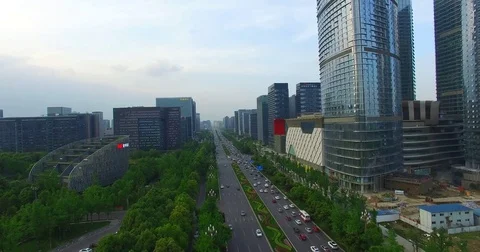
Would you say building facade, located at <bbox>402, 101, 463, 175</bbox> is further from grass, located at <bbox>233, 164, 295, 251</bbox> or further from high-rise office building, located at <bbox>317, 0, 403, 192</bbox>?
grass, located at <bbox>233, 164, 295, 251</bbox>

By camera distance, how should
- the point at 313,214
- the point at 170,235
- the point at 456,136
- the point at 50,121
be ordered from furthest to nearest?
the point at 50,121 → the point at 456,136 → the point at 313,214 → the point at 170,235

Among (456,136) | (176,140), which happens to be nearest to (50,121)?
(176,140)

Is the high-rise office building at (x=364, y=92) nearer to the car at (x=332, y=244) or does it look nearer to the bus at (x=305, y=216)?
the bus at (x=305, y=216)

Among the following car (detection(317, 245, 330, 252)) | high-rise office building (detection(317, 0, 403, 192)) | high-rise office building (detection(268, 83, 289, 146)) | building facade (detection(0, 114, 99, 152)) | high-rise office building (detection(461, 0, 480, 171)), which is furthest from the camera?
high-rise office building (detection(268, 83, 289, 146))

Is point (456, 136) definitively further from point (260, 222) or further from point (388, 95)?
point (260, 222)

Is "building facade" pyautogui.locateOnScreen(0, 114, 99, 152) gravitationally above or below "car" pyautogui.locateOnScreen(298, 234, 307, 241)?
above

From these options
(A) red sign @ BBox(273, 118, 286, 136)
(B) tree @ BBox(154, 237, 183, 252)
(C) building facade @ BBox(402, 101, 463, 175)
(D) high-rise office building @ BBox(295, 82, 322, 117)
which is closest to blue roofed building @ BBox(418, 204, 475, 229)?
(B) tree @ BBox(154, 237, 183, 252)

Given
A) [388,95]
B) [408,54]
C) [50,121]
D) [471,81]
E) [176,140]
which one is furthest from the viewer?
[176,140]
